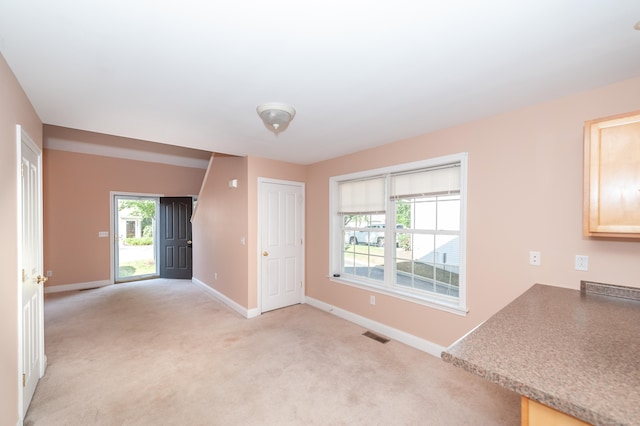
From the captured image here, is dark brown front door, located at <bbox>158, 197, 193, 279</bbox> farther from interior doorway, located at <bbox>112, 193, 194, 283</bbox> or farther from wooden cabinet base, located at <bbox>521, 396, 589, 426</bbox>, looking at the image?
wooden cabinet base, located at <bbox>521, 396, 589, 426</bbox>

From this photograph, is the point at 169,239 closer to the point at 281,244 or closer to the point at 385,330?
the point at 281,244

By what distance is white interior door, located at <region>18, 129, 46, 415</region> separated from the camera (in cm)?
197

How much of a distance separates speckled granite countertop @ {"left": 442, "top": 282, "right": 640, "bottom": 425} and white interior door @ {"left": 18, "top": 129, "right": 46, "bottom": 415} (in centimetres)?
284

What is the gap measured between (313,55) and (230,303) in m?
3.89

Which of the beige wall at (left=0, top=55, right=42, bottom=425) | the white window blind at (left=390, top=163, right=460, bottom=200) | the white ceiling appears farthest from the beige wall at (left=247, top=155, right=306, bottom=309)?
the beige wall at (left=0, top=55, right=42, bottom=425)

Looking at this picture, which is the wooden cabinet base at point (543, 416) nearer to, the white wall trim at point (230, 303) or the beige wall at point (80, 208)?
the white wall trim at point (230, 303)

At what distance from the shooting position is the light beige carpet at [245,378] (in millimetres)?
1964

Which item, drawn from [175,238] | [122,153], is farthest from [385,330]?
[122,153]

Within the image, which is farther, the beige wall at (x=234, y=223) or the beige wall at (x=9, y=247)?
the beige wall at (x=234, y=223)

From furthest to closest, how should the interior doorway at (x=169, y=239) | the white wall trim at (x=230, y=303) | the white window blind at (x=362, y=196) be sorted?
the interior doorway at (x=169, y=239)
the white wall trim at (x=230, y=303)
the white window blind at (x=362, y=196)

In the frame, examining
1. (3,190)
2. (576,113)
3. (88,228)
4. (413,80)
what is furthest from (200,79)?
(88,228)

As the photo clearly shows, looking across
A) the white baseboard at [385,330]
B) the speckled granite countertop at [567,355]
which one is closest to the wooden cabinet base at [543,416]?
the speckled granite countertop at [567,355]

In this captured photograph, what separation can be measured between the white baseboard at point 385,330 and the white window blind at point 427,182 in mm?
1587

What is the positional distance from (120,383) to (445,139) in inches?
149
